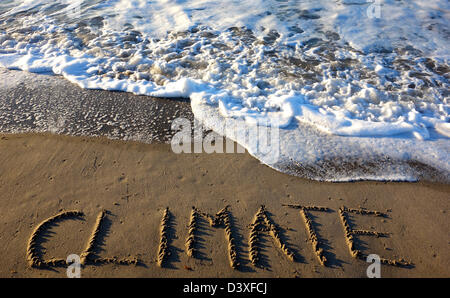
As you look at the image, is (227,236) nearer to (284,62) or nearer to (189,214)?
(189,214)

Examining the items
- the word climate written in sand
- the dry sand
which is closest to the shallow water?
the dry sand

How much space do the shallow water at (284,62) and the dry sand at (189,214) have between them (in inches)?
15.5

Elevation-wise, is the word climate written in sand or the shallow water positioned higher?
the shallow water


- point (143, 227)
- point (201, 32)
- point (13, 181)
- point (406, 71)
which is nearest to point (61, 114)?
point (13, 181)

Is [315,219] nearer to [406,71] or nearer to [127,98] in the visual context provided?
[127,98]

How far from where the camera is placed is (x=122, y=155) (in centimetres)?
343

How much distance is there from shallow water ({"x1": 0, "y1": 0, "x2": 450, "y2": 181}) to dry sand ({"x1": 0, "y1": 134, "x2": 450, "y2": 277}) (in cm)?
39

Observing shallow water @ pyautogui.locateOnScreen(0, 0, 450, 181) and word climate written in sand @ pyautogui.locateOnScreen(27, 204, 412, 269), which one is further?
shallow water @ pyautogui.locateOnScreen(0, 0, 450, 181)

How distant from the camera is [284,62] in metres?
5.11

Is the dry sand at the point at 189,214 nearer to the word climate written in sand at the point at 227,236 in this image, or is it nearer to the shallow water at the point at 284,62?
the word climate written in sand at the point at 227,236

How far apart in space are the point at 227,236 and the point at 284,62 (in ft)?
11.5

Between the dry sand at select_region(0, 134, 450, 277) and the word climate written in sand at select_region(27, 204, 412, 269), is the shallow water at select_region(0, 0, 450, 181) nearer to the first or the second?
the dry sand at select_region(0, 134, 450, 277)

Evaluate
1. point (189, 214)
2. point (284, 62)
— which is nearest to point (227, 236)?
point (189, 214)

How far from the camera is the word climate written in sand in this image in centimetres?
254
